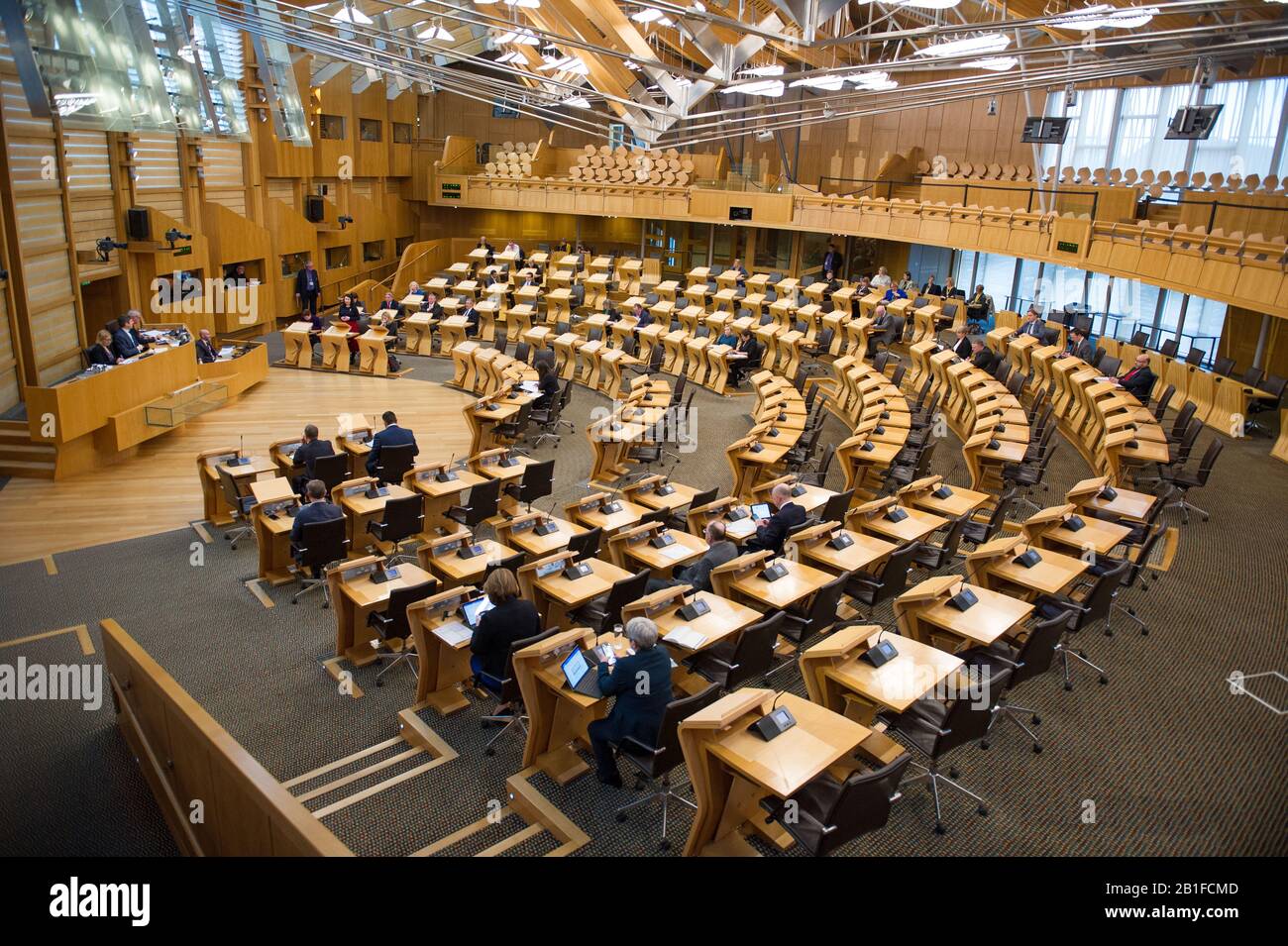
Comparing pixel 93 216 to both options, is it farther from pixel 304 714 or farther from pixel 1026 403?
pixel 1026 403

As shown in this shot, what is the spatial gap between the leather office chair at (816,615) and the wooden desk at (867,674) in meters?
0.66

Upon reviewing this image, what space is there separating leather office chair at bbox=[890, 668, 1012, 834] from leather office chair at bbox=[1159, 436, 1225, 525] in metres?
5.85

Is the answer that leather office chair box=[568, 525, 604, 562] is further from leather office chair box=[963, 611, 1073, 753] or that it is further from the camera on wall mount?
the camera on wall mount

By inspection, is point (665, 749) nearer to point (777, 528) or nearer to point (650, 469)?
point (777, 528)

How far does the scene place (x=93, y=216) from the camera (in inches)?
576

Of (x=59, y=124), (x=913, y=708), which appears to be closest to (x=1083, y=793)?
(x=913, y=708)

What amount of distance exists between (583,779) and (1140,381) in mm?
10942

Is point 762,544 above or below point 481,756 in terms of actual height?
above

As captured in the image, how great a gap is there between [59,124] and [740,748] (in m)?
14.3

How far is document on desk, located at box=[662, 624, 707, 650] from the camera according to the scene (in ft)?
19.6

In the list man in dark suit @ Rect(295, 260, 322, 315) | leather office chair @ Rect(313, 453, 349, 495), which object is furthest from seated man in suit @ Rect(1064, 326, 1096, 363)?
man in dark suit @ Rect(295, 260, 322, 315)

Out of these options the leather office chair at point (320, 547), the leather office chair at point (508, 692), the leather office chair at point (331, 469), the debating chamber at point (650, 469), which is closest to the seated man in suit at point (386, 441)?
the debating chamber at point (650, 469)

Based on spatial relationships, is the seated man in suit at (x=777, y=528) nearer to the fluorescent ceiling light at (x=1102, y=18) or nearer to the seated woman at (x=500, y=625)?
the seated woman at (x=500, y=625)

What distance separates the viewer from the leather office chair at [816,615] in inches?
263
